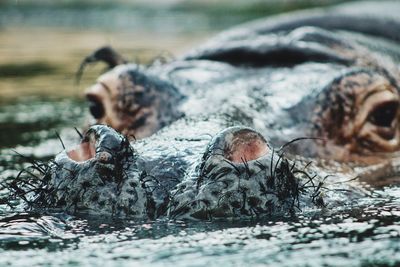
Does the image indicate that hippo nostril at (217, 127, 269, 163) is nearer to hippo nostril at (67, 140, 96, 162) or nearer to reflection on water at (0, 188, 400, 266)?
reflection on water at (0, 188, 400, 266)

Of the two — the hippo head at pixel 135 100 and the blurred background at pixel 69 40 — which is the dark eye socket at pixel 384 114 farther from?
the blurred background at pixel 69 40

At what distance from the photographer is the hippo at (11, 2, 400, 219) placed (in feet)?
10.0

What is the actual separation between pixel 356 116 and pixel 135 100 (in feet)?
3.86

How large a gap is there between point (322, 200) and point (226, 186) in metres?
0.51

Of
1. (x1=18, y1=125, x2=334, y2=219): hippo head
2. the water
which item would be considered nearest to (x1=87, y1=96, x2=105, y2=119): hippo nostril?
the water

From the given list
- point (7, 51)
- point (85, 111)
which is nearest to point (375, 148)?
point (85, 111)

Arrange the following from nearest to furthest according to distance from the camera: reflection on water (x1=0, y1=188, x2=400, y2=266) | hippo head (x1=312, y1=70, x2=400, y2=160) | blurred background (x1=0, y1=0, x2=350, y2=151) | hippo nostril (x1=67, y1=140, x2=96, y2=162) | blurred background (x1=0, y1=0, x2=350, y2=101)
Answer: reflection on water (x1=0, y1=188, x2=400, y2=266) → hippo nostril (x1=67, y1=140, x2=96, y2=162) → hippo head (x1=312, y1=70, x2=400, y2=160) → blurred background (x1=0, y1=0, x2=350, y2=151) → blurred background (x1=0, y1=0, x2=350, y2=101)

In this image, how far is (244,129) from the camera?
3.07 meters

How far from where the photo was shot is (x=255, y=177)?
3012 mm

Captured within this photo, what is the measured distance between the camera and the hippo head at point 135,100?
448 cm

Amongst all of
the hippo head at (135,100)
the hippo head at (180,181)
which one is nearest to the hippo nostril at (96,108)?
the hippo head at (135,100)

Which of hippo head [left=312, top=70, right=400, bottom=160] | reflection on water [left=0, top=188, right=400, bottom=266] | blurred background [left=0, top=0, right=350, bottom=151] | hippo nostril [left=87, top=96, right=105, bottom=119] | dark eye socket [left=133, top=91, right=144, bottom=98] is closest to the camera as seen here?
reflection on water [left=0, top=188, right=400, bottom=266]

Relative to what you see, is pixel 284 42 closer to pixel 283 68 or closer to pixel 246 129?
pixel 283 68

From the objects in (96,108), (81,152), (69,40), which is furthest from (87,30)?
(81,152)
